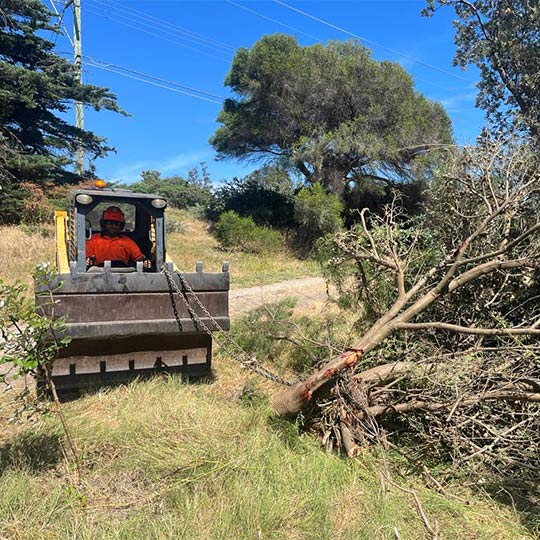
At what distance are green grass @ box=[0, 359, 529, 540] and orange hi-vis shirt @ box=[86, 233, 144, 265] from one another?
189 cm

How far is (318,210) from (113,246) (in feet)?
44.0

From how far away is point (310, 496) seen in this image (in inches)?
118

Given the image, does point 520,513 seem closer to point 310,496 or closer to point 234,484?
point 310,496

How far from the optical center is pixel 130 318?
4137 mm

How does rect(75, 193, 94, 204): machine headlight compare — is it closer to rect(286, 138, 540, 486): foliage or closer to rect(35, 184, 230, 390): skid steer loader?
rect(35, 184, 230, 390): skid steer loader

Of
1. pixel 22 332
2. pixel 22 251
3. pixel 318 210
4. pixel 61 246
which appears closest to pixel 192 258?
pixel 22 251

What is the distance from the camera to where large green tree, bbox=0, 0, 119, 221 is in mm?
15195

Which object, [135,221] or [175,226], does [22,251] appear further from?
[175,226]

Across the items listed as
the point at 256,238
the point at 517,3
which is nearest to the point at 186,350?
the point at 517,3

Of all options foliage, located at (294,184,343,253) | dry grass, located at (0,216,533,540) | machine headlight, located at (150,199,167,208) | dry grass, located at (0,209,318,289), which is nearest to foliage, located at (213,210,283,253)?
dry grass, located at (0,209,318,289)

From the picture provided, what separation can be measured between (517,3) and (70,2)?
16992 millimetres

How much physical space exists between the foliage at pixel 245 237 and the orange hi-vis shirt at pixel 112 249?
12687mm

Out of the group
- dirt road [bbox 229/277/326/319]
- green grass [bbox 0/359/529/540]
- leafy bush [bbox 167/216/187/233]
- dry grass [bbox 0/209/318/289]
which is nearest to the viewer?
green grass [bbox 0/359/529/540]

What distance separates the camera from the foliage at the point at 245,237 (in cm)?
1825
